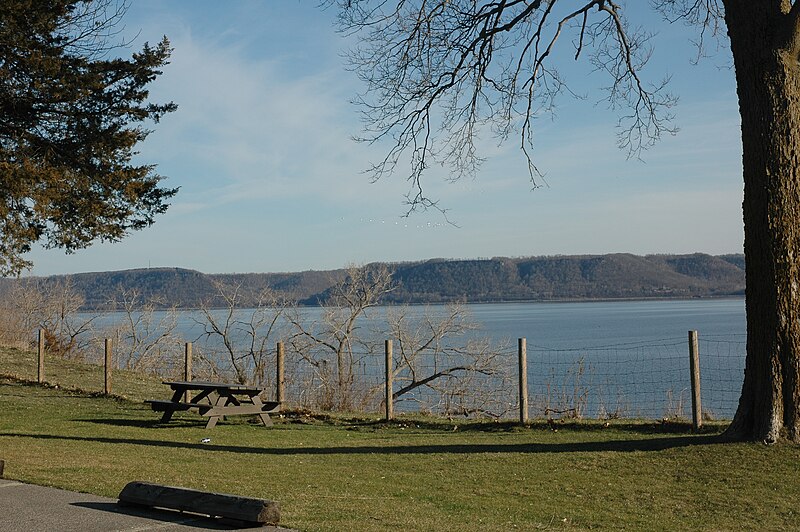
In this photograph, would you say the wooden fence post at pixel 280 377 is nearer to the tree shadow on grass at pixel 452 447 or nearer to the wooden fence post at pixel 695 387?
the tree shadow on grass at pixel 452 447

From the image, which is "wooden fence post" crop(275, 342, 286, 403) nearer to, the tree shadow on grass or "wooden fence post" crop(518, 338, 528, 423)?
the tree shadow on grass

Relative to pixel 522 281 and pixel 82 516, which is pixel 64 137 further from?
pixel 522 281

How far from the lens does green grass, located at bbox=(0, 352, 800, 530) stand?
7.72 m

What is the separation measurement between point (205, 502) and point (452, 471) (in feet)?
14.8

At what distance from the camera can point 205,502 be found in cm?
633

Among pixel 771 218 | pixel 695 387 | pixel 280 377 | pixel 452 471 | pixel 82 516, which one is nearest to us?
pixel 82 516

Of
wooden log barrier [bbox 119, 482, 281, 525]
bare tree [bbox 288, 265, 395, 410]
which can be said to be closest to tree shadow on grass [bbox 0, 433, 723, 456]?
wooden log barrier [bbox 119, 482, 281, 525]

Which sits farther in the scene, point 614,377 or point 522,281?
point 522,281

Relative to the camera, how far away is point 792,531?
7.40 metres

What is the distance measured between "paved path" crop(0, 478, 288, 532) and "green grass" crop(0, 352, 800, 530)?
0.45 meters

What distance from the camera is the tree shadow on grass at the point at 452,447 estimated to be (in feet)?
37.3

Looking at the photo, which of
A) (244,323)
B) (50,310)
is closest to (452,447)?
(244,323)

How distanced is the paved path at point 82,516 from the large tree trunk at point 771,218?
7.01 meters

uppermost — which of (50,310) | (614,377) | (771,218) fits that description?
(771,218)
